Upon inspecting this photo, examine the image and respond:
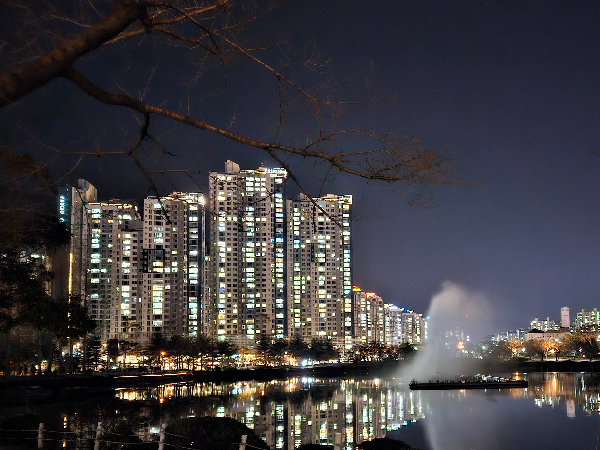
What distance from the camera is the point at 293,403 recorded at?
1743 inches

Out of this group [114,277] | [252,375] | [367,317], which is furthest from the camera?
[367,317]

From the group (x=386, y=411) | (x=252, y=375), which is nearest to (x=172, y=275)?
(x=252, y=375)

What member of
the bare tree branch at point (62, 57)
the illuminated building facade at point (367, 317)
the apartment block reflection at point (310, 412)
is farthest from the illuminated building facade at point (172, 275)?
the bare tree branch at point (62, 57)

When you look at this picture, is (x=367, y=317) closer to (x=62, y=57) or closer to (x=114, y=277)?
(x=114, y=277)

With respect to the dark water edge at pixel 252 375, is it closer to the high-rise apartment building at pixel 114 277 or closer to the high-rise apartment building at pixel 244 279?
the high-rise apartment building at pixel 244 279

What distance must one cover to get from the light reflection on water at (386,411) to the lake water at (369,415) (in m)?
0.06

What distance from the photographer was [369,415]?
37406 mm

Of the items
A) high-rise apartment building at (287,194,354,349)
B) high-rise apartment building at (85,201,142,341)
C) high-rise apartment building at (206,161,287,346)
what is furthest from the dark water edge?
high-rise apartment building at (85,201,142,341)

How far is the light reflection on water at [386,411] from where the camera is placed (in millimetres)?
29922

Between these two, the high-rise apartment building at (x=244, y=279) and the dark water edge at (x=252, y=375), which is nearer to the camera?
the dark water edge at (x=252, y=375)

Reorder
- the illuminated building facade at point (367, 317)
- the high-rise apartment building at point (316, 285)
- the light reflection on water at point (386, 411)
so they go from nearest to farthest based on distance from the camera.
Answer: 1. the light reflection on water at point (386, 411)
2. the high-rise apartment building at point (316, 285)
3. the illuminated building facade at point (367, 317)

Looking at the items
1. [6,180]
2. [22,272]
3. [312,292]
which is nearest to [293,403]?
[22,272]

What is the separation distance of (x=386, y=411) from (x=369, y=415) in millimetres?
3527

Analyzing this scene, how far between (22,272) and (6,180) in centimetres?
1744
